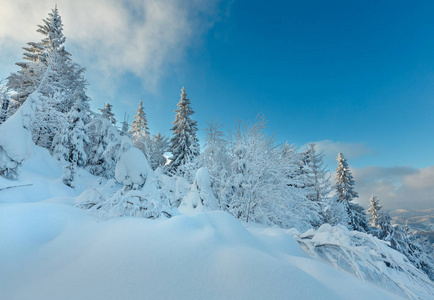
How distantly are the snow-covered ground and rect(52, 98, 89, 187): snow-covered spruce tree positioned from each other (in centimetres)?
1465

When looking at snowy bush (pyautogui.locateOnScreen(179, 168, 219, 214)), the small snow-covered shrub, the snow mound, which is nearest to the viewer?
the snow mound

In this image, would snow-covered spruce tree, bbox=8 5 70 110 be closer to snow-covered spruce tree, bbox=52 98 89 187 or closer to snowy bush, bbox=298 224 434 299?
snow-covered spruce tree, bbox=52 98 89 187

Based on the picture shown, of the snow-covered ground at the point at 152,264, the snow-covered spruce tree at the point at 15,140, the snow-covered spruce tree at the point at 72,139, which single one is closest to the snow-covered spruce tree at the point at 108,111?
the snow-covered spruce tree at the point at 72,139

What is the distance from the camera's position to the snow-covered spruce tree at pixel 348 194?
18562mm

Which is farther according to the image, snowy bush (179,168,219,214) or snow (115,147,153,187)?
snow (115,147,153,187)

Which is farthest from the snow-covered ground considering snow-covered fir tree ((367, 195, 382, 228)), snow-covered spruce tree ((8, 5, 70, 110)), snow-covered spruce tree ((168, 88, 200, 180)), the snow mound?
snow-covered fir tree ((367, 195, 382, 228))

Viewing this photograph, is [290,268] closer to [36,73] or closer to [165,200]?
[165,200]

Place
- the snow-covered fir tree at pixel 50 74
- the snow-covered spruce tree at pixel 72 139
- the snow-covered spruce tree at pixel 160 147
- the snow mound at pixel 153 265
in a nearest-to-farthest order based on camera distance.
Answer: the snow mound at pixel 153 265, the snow-covered spruce tree at pixel 72 139, the snow-covered fir tree at pixel 50 74, the snow-covered spruce tree at pixel 160 147

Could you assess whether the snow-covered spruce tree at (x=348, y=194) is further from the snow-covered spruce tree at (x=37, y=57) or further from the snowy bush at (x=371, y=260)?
the snow-covered spruce tree at (x=37, y=57)

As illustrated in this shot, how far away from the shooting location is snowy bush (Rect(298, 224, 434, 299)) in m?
1.71

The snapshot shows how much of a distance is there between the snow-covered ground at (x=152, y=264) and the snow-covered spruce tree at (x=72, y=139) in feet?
48.1

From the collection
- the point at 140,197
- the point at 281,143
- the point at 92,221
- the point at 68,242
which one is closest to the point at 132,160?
the point at 140,197

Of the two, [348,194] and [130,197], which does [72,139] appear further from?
[348,194]

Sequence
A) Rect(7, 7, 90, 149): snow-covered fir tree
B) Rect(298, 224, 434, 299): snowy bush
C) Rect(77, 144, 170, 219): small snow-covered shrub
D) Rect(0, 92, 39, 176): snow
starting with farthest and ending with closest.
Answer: Rect(7, 7, 90, 149): snow-covered fir tree < Rect(0, 92, 39, 176): snow < Rect(77, 144, 170, 219): small snow-covered shrub < Rect(298, 224, 434, 299): snowy bush
